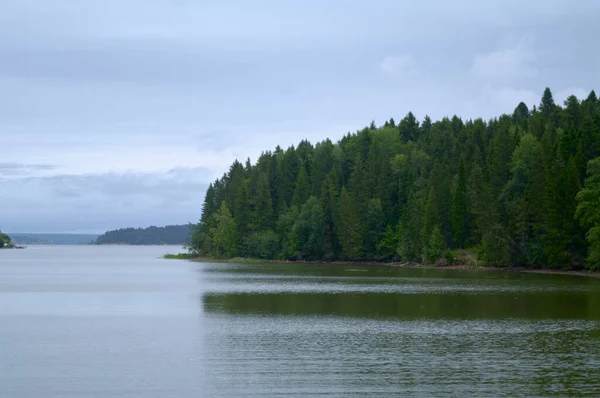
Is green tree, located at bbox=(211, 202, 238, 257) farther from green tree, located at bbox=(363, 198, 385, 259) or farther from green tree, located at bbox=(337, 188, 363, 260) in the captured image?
green tree, located at bbox=(363, 198, 385, 259)

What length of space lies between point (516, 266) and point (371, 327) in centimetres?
7361

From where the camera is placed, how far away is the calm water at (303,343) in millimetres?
29953

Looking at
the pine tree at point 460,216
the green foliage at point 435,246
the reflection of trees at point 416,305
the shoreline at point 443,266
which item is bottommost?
the reflection of trees at point 416,305

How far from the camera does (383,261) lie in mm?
148000

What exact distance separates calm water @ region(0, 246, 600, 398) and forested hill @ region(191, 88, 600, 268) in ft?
111

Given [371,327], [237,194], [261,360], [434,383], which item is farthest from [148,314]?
[237,194]

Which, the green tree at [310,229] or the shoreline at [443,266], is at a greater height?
the green tree at [310,229]

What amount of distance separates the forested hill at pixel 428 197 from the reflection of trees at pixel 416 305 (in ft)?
95.7

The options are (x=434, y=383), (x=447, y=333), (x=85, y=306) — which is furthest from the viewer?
(x=85, y=306)

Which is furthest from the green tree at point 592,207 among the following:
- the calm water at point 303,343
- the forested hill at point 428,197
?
the calm water at point 303,343

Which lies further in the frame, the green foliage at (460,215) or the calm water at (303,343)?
the green foliage at (460,215)

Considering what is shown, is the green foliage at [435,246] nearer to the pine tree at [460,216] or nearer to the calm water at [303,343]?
the pine tree at [460,216]

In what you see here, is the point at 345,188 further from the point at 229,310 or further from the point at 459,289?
the point at 229,310

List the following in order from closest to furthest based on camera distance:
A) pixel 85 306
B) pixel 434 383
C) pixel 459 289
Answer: pixel 434 383, pixel 85 306, pixel 459 289
